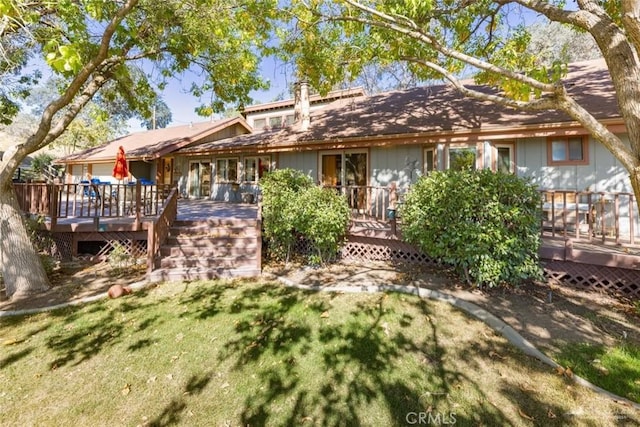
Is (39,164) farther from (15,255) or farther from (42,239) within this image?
(15,255)

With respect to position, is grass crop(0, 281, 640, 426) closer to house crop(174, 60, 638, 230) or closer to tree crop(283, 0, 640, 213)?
tree crop(283, 0, 640, 213)

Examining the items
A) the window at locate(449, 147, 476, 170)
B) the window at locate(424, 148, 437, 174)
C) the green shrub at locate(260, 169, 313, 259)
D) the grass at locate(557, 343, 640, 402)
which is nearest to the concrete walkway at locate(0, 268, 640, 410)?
the grass at locate(557, 343, 640, 402)

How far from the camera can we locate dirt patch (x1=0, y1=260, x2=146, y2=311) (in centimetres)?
550

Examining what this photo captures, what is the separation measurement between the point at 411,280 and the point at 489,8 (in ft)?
20.8

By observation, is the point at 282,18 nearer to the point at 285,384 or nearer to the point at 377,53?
the point at 377,53

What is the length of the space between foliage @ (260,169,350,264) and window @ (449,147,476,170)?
4610mm

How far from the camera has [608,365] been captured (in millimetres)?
3490

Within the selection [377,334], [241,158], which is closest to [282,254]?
[377,334]

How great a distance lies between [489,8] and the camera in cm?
704

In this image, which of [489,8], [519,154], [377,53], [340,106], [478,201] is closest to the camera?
[478,201]

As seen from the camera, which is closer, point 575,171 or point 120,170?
point 575,171

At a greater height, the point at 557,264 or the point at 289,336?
the point at 557,264

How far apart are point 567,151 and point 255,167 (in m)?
12.0

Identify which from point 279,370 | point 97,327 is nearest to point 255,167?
point 97,327
